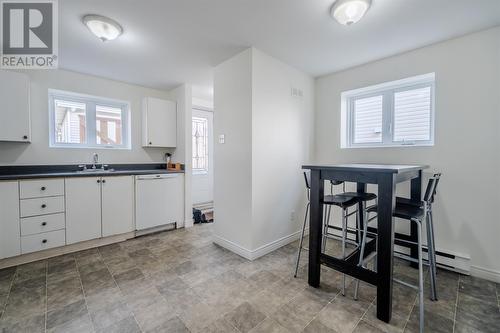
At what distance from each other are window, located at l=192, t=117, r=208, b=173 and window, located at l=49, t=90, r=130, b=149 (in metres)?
1.48

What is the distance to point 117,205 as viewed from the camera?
2951mm

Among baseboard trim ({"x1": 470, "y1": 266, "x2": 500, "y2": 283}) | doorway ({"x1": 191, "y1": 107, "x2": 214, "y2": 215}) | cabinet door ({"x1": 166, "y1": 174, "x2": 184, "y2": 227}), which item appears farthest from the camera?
doorway ({"x1": 191, "y1": 107, "x2": 214, "y2": 215})

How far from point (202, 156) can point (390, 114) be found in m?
3.71

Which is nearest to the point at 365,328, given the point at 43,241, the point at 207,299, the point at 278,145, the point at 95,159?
the point at 207,299

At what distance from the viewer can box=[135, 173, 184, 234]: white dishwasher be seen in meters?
3.15

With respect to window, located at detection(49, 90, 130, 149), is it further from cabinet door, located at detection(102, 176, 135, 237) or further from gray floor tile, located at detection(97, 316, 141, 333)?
gray floor tile, located at detection(97, 316, 141, 333)

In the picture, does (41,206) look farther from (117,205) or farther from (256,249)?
(256,249)

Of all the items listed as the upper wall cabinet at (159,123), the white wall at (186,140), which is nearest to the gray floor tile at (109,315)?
the white wall at (186,140)

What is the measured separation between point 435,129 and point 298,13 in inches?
74.3

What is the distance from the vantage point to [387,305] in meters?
1.53

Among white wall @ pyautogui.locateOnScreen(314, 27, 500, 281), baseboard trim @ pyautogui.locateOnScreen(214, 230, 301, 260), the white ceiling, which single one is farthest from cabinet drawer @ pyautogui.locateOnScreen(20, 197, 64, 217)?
white wall @ pyautogui.locateOnScreen(314, 27, 500, 281)

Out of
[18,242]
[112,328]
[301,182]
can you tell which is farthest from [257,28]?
[18,242]

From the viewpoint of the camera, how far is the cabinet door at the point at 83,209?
8.55 ft

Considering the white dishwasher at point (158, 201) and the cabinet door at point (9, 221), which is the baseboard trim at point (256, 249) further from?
the cabinet door at point (9, 221)
